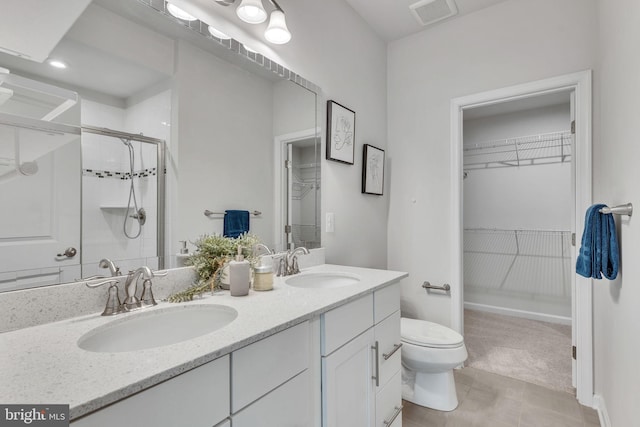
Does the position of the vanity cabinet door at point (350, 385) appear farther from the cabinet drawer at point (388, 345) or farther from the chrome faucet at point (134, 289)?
Answer: the chrome faucet at point (134, 289)

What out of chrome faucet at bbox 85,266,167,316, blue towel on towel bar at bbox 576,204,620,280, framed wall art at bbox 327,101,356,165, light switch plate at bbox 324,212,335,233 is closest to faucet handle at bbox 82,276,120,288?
chrome faucet at bbox 85,266,167,316

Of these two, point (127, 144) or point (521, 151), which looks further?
point (521, 151)

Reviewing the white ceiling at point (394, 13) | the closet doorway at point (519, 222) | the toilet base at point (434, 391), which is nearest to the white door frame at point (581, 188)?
the white ceiling at point (394, 13)

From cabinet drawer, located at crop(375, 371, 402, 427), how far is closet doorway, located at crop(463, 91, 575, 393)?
1.60 meters

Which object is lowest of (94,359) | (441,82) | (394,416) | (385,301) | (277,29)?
(394,416)

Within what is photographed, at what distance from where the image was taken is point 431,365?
6.09 feet

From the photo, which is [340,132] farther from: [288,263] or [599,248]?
[599,248]

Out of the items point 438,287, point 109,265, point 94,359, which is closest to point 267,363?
point 94,359

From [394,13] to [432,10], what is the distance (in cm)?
27

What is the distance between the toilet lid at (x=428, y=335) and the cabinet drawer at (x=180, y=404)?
4.74 ft

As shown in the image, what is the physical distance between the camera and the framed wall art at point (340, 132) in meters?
2.05

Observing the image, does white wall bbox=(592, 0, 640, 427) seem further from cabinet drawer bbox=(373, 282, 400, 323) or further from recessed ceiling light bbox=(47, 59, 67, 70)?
recessed ceiling light bbox=(47, 59, 67, 70)

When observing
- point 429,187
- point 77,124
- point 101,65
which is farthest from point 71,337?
point 429,187

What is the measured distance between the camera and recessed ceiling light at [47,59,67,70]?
3.03 ft
